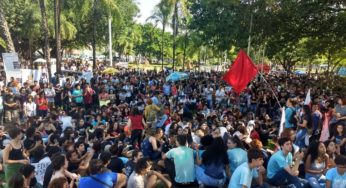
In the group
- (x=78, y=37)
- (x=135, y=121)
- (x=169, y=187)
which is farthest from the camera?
(x=78, y=37)

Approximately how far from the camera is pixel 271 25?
670 inches

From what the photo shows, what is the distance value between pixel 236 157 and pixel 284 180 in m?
0.86

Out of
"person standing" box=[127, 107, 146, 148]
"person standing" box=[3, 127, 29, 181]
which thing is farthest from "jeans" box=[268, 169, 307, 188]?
"person standing" box=[127, 107, 146, 148]

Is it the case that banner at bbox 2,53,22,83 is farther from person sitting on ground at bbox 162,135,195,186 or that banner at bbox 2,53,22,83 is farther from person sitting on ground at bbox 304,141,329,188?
person sitting on ground at bbox 304,141,329,188

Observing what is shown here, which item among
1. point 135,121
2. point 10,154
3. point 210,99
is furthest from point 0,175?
point 210,99

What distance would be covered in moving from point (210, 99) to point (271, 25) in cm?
433

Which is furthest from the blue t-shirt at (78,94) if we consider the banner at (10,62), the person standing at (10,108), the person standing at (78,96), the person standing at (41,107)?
the banner at (10,62)

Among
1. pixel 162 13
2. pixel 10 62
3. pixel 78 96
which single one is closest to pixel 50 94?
pixel 78 96

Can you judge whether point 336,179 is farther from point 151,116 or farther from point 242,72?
point 151,116

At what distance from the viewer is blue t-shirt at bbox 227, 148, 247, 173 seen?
6539 millimetres

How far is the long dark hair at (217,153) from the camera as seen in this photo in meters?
6.42

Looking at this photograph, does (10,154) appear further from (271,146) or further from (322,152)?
(271,146)

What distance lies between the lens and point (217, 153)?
6449 millimetres

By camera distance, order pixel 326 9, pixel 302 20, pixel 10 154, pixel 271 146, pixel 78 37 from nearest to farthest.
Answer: pixel 10 154 < pixel 271 146 < pixel 326 9 < pixel 302 20 < pixel 78 37
